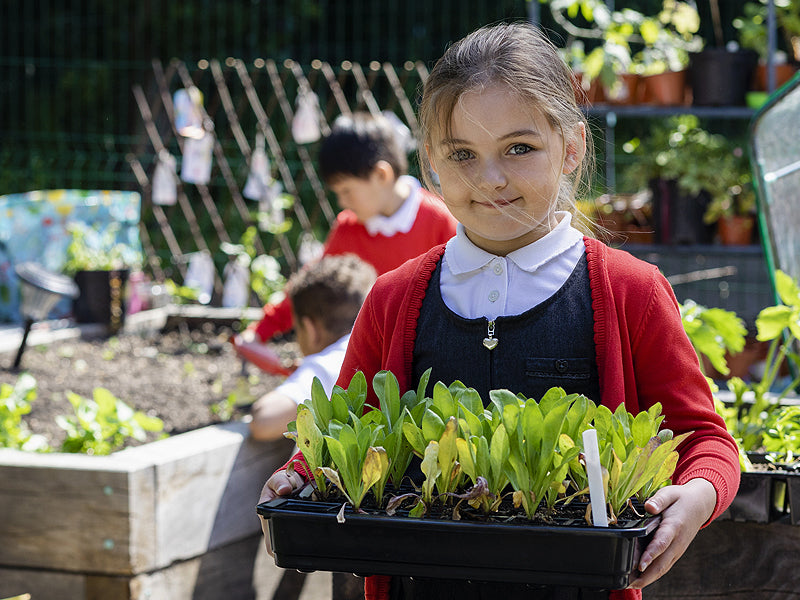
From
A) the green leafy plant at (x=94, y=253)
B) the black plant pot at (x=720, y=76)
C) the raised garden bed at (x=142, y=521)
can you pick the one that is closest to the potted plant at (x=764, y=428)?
the raised garden bed at (x=142, y=521)

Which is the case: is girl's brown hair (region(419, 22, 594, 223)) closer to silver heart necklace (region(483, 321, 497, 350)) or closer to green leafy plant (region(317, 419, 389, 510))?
silver heart necklace (region(483, 321, 497, 350))

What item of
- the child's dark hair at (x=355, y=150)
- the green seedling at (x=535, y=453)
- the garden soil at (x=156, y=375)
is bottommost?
the garden soil at (x=156, y=375)

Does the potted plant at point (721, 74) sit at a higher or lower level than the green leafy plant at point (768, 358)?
higher

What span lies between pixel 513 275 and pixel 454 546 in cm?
39

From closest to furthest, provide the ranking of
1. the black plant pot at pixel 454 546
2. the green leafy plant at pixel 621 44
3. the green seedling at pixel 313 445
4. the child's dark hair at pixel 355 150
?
1. the black plant pot at pixel 454 546
2. the green seedling at pixel 313 445
3. the child's dark hair at pixel 355 150
4. the green leafy plant at pixel 621 44

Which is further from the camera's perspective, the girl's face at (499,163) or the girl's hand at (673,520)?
the girl's face at (499,163)

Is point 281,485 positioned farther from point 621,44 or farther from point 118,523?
point 621,44

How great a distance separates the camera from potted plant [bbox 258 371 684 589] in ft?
2.69

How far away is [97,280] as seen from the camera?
4.13 meters

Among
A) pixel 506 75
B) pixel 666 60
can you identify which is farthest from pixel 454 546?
pixel 666 60

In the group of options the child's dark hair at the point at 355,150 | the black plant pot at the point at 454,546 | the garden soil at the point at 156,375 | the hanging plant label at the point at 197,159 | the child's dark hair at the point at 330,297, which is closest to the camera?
the black plant pot at the point at 454,546

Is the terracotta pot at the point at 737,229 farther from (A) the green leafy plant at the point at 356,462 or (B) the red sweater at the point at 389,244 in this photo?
(A) the green leafy plant at the point at 356,462

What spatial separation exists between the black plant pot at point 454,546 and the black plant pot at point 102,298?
344cm

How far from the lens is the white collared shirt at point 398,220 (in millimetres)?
2711
